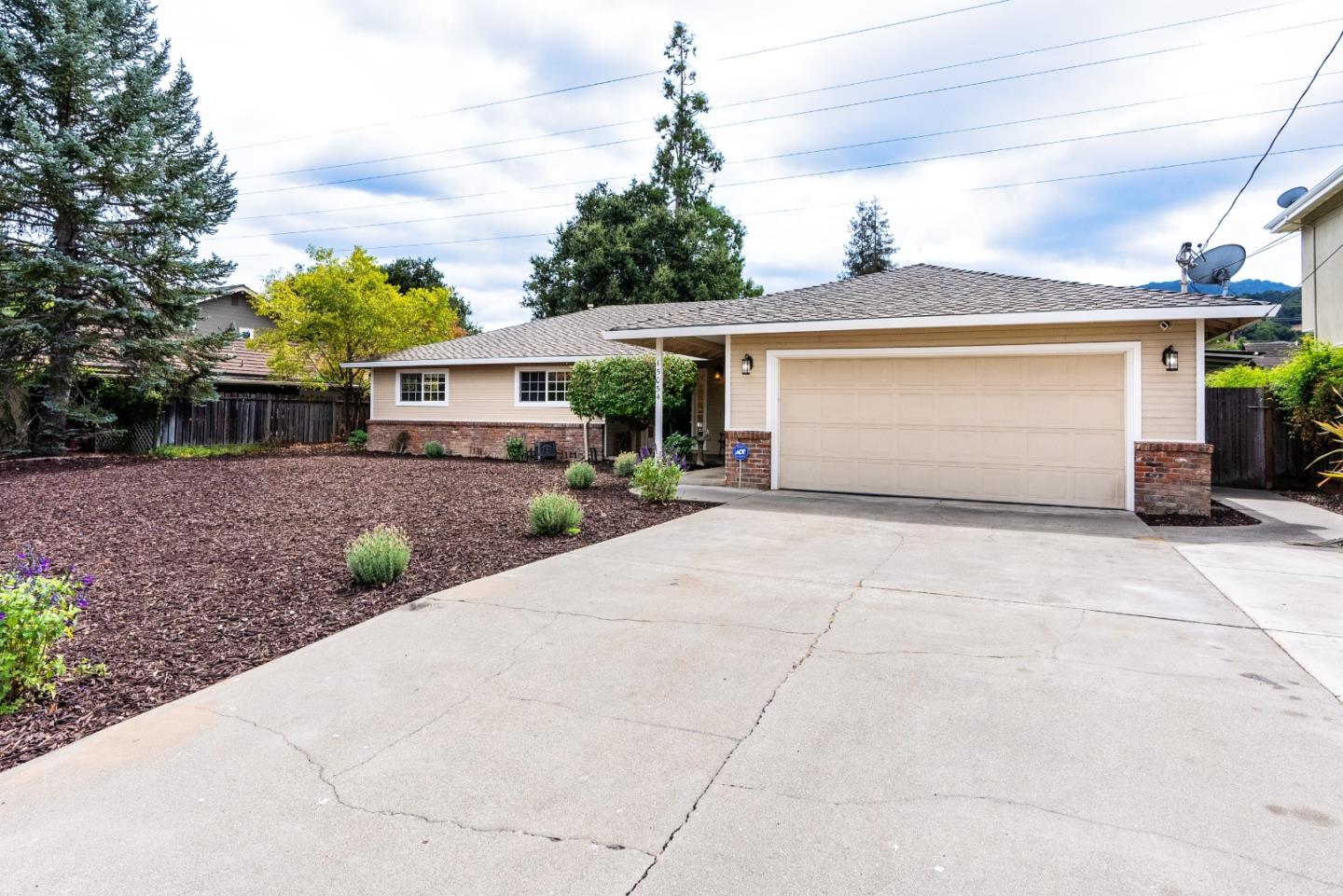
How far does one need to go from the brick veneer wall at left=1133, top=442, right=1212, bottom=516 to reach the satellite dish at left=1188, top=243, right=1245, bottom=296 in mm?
6853

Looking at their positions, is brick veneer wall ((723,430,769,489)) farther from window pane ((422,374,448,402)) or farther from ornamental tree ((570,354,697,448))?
window pane ((422,374,448,402))

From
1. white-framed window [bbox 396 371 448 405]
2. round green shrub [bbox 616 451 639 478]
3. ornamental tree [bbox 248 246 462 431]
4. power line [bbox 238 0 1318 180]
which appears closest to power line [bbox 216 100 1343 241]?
power line [bbox 238 0 1318 180]

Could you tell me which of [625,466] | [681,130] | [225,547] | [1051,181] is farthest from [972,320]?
[681,130]

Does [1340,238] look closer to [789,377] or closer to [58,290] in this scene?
[789,377]

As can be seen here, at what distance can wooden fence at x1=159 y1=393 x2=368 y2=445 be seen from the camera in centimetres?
1747

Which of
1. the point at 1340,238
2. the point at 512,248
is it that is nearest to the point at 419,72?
the point at 512,248

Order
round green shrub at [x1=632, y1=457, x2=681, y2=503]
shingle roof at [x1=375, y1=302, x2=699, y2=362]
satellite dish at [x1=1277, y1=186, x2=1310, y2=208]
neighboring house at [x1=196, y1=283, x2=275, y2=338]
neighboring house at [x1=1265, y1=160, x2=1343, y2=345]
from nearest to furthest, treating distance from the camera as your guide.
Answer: round green shrub at [x1=632, y1=457, x2=681, y2=503]
neighboring house at [x1=1265, y1=160, x2=1343, y2=345]
satellite dish at [x1=1277, y1=186, x2=1310, y2=208]
shingle roof at [x1=375, y1=302, x2=699, y2=362]
neighboring house at [x1=196, y1=283, x2=275, y2=338]

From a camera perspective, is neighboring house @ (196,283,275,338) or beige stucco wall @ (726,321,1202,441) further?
neighboring house @ (196,283,275,338)

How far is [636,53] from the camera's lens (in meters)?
16.1

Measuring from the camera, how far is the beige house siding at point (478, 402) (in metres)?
17.7

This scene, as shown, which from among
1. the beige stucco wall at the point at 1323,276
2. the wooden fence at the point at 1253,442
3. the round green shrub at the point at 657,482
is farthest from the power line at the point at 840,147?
the round green shrub at the point at 657,482

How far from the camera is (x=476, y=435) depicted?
18250 mm

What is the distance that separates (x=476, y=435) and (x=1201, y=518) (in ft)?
50.0

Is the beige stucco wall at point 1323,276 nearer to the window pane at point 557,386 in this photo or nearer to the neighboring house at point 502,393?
the neighboring house at point 502,393
